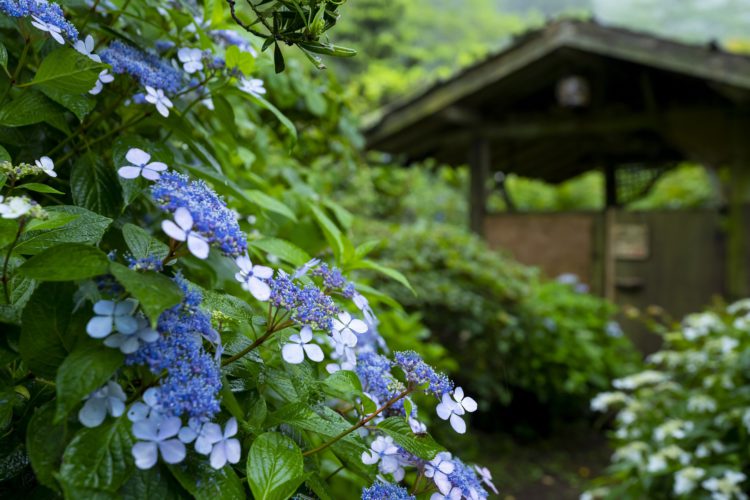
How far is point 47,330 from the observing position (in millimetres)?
571

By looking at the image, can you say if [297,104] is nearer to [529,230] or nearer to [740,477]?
[740,477]

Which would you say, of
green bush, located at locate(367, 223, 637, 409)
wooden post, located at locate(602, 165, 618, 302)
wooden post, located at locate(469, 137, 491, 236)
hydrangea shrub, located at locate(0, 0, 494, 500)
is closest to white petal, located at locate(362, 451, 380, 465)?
hydrangea shrub, located at locate(0, 0, 494, 500)

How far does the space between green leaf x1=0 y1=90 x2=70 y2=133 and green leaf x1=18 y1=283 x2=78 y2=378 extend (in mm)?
301

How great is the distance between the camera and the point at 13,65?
95 centimetres

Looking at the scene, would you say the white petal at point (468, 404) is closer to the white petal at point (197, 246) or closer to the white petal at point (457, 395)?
the white petal at point (457, 395)

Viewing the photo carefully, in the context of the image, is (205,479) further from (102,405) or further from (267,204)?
(267,204)

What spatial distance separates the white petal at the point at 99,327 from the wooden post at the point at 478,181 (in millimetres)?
6109

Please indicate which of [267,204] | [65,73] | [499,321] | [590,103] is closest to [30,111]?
[65,73]

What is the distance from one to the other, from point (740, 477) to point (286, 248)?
79.9 inches

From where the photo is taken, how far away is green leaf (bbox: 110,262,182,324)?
495 mm

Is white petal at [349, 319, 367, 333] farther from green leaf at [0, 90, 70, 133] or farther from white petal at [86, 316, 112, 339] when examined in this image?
green leaf at [0, 90, 70, 133]

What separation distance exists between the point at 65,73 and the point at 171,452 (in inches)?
18.8

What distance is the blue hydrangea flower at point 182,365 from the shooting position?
53 centimetres

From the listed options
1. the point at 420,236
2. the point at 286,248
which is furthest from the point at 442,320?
the point at 286,248
